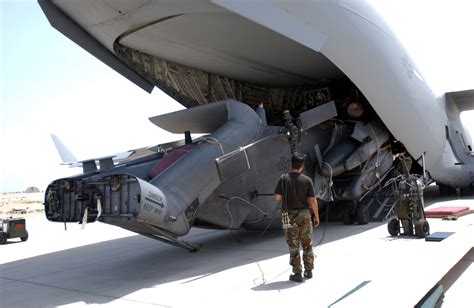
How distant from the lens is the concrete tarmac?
4.43m

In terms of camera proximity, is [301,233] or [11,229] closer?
[301,233]

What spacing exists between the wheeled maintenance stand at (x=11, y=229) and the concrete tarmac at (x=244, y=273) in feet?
5.79

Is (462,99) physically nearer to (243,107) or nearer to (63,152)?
(243,107)

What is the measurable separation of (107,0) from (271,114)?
246 inches

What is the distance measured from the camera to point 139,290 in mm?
5277

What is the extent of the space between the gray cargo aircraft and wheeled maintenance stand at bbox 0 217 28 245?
4.75 m

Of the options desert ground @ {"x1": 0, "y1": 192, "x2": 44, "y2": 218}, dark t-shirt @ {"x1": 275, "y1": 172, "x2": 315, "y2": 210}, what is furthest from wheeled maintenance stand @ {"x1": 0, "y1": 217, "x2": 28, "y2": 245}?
dark t-shirt @ {"x1": 275, "y1": 172, "x2": 315, "y2": 210}

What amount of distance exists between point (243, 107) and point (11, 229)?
7390mm

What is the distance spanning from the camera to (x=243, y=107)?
7.83 meters

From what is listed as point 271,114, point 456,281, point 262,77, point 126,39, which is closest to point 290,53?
point 262,77

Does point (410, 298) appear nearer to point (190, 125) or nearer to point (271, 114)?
point (190, 125)

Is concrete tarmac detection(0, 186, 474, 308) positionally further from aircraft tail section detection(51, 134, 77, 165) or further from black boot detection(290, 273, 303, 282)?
aircraft tail section detection(51, 134, 77, 165)

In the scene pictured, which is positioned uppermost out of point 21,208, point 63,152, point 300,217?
point 63,152

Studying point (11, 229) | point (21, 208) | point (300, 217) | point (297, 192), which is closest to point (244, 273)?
point (300, 217)
